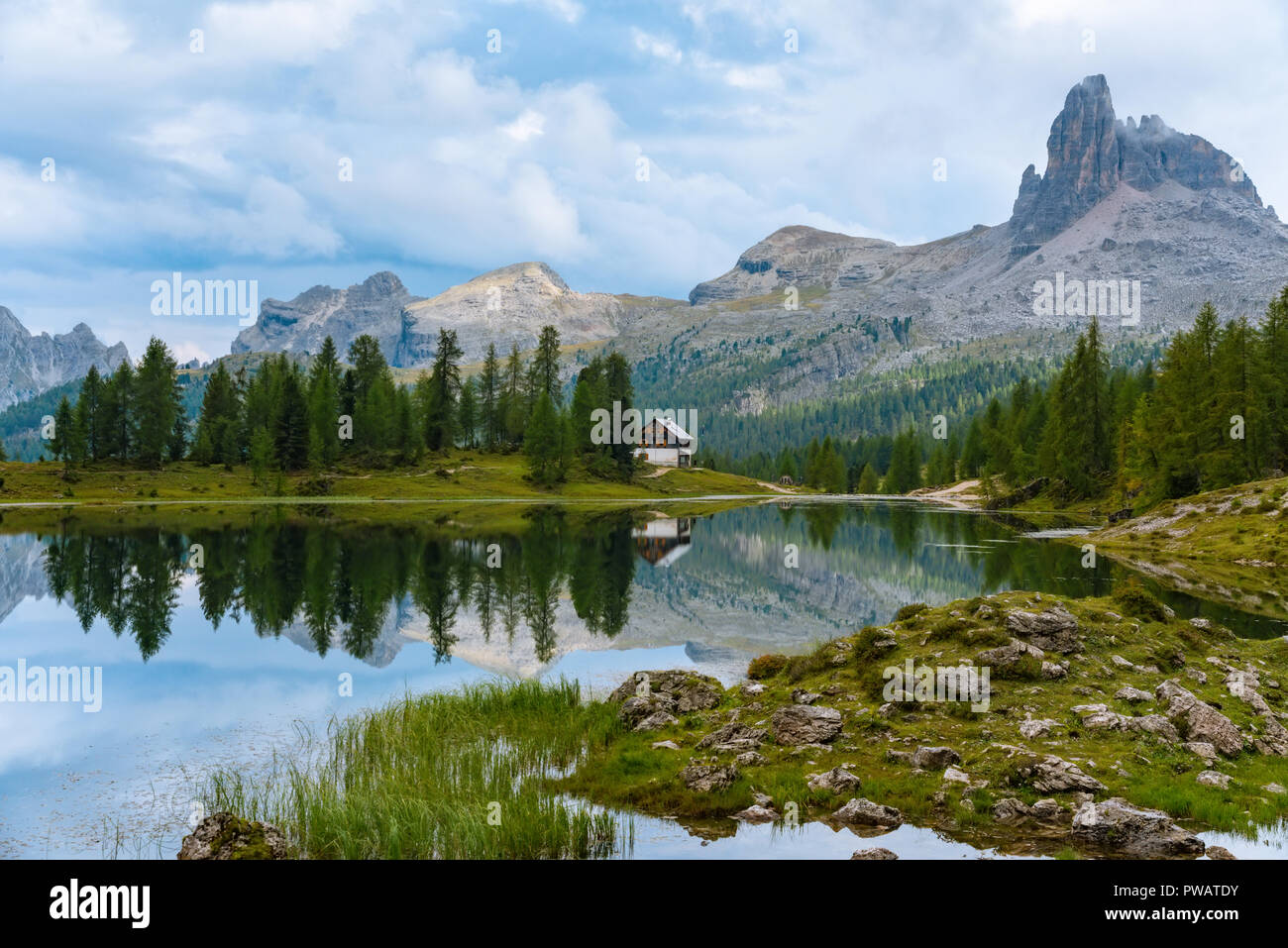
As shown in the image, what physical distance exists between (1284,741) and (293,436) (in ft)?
410

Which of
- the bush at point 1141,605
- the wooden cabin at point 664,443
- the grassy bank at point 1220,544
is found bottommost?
the grassy bank at point 1220,544

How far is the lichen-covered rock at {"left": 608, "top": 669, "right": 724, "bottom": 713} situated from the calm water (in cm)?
223

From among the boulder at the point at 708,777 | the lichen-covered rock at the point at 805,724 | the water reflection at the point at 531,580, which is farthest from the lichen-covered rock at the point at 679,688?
the water reflection at the point at 531,580

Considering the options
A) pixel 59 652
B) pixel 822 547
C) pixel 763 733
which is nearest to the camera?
pixel 763 733

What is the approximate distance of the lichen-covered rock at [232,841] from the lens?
11359 mm

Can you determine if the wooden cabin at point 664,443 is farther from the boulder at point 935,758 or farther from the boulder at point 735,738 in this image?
the boulder at point 935,758

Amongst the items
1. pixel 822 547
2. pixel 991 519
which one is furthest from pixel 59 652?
pixel 991 519

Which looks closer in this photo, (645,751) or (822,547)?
(645,751)

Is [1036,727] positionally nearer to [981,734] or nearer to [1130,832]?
[981,734]

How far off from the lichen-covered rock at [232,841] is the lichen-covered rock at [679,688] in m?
10.5

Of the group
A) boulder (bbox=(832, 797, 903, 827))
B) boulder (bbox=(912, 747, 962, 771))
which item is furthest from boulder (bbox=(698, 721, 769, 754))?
boulder (bbox=(832, 797, 903, 827))

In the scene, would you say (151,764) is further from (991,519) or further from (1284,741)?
(991,519)

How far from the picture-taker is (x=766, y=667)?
83.7ft
